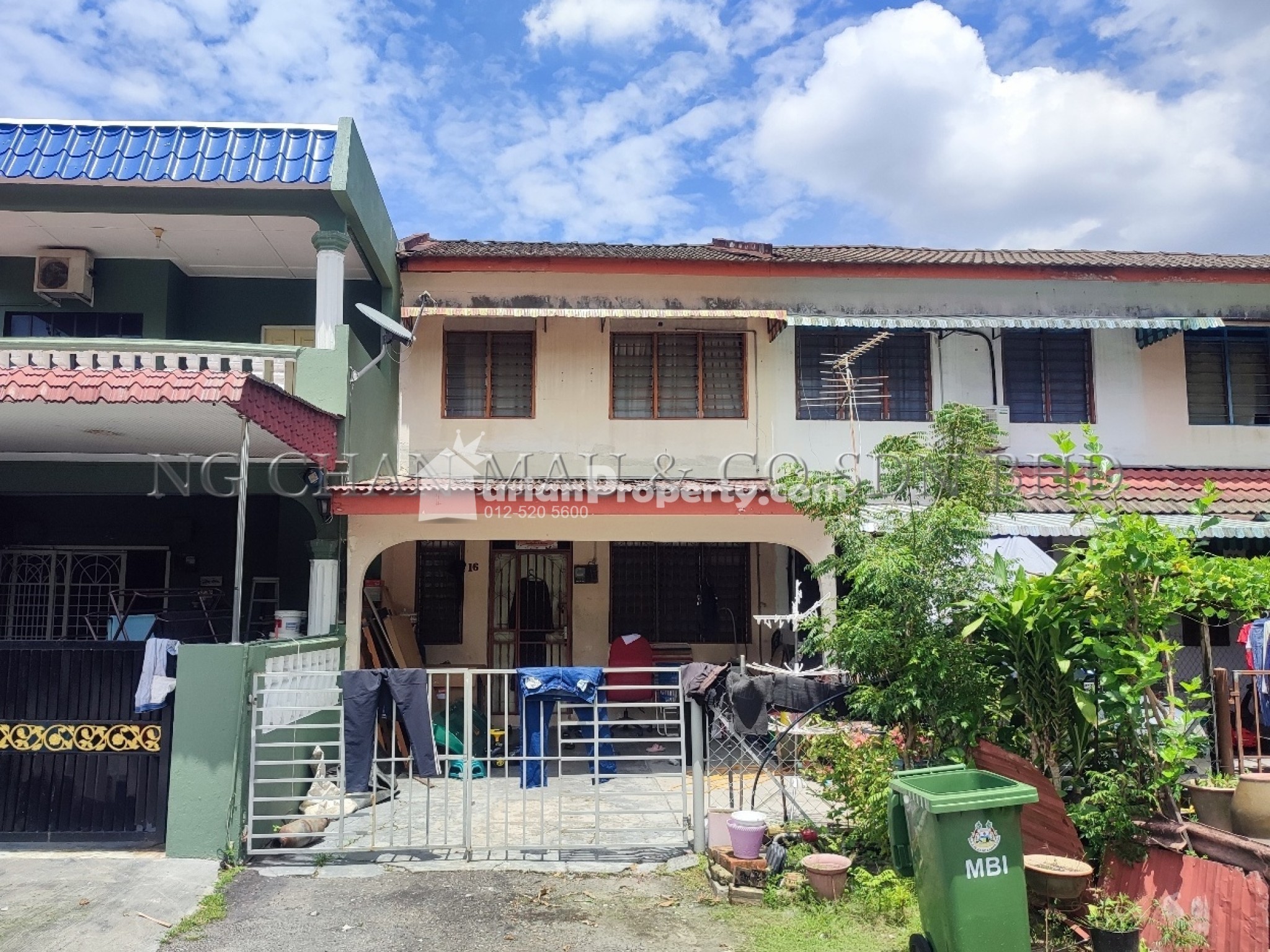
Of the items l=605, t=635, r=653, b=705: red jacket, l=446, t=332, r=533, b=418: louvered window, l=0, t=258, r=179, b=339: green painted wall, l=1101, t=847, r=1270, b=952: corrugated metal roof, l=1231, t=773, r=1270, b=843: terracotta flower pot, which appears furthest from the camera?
l=446, t=332, r=533, b=418: louvered window

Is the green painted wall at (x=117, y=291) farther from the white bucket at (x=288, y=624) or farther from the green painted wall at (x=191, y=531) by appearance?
the white bucket at (x=288, y=624)

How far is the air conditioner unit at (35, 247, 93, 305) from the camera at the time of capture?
10.7 m

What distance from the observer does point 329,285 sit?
30.9 feet

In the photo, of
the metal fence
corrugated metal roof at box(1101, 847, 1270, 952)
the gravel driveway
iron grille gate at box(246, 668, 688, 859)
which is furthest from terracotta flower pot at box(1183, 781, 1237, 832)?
iron grille gate at box(246, 668, 688, 859)

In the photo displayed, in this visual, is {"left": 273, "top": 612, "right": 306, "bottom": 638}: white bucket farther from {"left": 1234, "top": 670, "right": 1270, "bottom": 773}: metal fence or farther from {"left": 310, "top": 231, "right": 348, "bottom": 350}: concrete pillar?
{"left": 1234, "top": 670, "right": 1270, "bottom": 773}: metal fence

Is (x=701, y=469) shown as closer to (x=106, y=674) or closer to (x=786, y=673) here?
(x=786, y=673)

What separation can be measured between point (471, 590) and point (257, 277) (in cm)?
520

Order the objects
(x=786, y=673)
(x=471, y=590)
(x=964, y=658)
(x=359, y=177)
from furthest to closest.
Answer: (x=471, y=590), (x=359, y=177), (x=786, y=673), (x=964, y=658)

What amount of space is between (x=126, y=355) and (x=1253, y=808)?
31.9ft

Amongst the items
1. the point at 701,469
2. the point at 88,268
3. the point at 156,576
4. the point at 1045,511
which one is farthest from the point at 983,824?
the point at 88,268

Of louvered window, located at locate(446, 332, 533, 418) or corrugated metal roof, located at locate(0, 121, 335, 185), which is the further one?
louvered window, located at locate(446, 332, 533, 418)

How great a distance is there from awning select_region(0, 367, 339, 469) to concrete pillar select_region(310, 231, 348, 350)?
3.19 ft

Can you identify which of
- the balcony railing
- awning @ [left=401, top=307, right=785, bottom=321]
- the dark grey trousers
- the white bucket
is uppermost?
awning @ [left=401, top=307, right=785, bottom=321]

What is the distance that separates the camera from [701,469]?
38.8 ft
